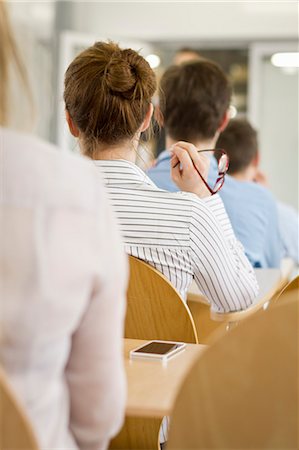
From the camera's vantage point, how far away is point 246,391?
37.2 inches

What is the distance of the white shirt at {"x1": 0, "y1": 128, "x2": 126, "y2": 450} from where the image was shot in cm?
93

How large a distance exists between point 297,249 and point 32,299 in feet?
7.61

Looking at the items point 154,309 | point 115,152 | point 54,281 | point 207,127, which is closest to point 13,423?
point 54,281

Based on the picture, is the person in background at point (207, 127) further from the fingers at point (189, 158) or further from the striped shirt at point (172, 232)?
the striped shirt at point (172, 232)

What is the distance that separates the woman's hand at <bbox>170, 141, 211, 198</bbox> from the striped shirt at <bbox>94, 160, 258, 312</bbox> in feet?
0.61

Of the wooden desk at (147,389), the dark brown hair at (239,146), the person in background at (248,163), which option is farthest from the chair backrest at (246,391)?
the dark brown hair at (239,146)

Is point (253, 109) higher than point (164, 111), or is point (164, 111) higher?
point (253, 109)

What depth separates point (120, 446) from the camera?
5.11ft

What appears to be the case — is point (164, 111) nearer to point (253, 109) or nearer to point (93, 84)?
point (93, 84)

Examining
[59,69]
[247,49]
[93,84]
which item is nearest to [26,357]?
[93,84]

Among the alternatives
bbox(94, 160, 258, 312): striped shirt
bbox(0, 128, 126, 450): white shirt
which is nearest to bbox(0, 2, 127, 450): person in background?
bbox(0, 128, 126, 450): white shirt

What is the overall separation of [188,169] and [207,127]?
2.37 feet

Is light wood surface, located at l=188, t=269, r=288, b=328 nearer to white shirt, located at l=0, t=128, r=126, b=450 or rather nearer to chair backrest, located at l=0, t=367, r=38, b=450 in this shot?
white shirt, located at l=0, t=128, r=126, b=450

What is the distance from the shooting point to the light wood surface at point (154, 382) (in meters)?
1.05
